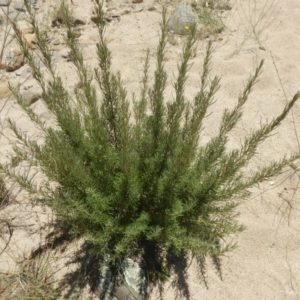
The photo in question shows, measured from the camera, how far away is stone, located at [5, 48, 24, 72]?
3.87m

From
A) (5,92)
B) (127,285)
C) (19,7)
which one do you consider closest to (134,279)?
(127,285)

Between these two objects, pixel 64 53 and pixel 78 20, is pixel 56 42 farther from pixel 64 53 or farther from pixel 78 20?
pixel 78 20

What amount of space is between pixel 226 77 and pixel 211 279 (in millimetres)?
2047

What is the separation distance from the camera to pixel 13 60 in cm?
389

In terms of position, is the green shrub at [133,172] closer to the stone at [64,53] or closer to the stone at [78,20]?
the stone at [64,53]

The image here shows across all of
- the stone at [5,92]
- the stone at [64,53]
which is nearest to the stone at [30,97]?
the stone at [5,92]

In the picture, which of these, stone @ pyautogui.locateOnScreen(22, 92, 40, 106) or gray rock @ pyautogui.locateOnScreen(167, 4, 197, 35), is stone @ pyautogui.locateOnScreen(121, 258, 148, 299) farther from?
gray rock @ pyautogui.locateOnScreen(167, 4, 197, 35)

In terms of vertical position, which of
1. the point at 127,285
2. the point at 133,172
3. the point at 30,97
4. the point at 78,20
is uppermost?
the point at 78,20

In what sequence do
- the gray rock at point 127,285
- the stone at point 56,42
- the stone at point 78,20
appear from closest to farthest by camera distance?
the gray rock at point 127,285, the stone at point 56,42, the stone at point 78,20

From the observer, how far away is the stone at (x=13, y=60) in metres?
3.87

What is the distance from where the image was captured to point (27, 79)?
379 centimetres

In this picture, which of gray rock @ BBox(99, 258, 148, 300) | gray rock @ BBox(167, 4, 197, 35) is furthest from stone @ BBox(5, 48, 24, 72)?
gray rock @ BBox(99, 258, 148, 300)

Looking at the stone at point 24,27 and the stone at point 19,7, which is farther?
the stone at point 19,7

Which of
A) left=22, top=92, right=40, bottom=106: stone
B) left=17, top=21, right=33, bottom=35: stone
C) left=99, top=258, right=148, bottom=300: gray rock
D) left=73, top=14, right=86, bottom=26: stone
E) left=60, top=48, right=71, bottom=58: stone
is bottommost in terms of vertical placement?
left=99, top=258, right=148, bottom=300: gray rock
